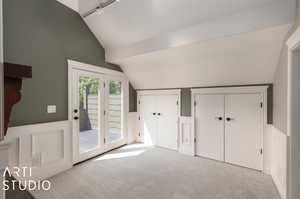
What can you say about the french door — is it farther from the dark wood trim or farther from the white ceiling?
the dark wood trim

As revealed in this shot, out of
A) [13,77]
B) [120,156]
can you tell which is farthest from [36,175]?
[13,77]

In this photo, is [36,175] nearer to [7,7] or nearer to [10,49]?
[10,49]

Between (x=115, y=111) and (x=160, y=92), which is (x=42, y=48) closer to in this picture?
(x=115, y=111)

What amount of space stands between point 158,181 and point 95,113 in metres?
A: 1.89

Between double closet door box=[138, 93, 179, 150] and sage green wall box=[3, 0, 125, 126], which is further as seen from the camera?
double closet door box=[138, 93, 179, 150]

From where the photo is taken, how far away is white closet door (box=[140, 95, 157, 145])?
4117 millimetres

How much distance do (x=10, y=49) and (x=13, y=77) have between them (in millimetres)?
1834

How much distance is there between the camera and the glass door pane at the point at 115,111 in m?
3.63

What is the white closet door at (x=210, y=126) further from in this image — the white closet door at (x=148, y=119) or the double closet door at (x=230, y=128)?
the white closet door at (x=148, y=119)

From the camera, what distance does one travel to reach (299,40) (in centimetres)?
146

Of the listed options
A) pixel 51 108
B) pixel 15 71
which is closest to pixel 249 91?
pixel 15 71

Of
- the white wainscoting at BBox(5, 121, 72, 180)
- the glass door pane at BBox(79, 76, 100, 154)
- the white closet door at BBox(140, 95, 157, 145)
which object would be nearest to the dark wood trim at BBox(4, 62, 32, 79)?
the white wainscoting at BBox(5, 121, 72, 180)

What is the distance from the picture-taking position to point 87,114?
3.13m

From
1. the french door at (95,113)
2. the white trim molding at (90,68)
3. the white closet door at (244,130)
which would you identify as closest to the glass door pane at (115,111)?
the french door at (95,113)
